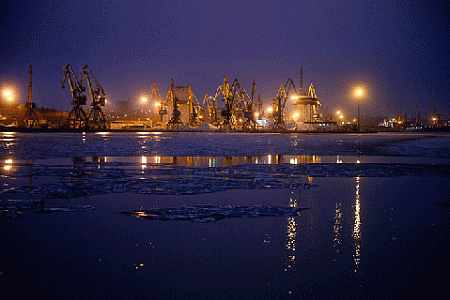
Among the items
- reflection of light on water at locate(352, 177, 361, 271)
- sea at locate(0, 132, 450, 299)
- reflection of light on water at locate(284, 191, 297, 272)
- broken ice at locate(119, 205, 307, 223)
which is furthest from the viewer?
broken ice at locate(119, 205, 307, 223)

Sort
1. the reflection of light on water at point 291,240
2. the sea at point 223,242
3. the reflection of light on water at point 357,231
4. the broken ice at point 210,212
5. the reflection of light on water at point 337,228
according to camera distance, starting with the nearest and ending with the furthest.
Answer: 1. the sea at point 223,242
2. the reflection of light on water at point 291,240
3. the reflection of light on water at point 357,231
4. the reflection of light on water at point 337,228
5. the broken ice at point 210,212

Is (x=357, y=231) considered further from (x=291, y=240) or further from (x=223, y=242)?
(x=223, y=242)

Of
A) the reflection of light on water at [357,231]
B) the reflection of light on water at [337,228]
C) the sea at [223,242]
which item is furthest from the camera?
the reflection of light on water at [337,228]

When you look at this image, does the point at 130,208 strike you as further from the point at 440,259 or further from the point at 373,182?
the point at 373,182

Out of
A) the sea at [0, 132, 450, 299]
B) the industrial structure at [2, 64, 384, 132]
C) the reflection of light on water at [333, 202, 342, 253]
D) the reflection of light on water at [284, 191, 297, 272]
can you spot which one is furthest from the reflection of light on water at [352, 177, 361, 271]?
the industrial structure at [2, 64, 384, 132]

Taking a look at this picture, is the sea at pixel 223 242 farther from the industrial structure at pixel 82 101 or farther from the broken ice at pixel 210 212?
the industrial structure at pixel 82 101

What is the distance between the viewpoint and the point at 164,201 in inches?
230

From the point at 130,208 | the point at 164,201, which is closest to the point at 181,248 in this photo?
the point at 130,208

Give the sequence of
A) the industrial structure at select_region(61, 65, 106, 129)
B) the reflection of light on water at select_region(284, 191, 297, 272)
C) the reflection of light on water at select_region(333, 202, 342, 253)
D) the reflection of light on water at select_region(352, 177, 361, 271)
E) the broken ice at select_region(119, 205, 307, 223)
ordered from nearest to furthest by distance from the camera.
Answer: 1. the reflection of light on water at select_region(284, 191, 297, 272)
2. the reflection of light on water at select_region(352, 177, 361, 271)
3. the reflection of light on water at select_region(333, 202, 342, 253)
4. the broken ice at select_region(119, 205, 307, 223)
5. the industrial structure at select_region(61, 65, 106, 129)

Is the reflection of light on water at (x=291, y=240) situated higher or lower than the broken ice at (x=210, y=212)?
lower

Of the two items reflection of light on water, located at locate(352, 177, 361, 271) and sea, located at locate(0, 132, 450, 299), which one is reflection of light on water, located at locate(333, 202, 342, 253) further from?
reflection of light on water, located at locate(352, 177, 361, 271)

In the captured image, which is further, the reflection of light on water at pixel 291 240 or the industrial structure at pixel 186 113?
the industrial structure at pixel 186 113

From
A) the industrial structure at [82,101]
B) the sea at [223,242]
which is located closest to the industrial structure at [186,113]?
the industrial structure at [82,101]

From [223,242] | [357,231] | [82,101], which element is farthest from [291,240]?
[82,101]
